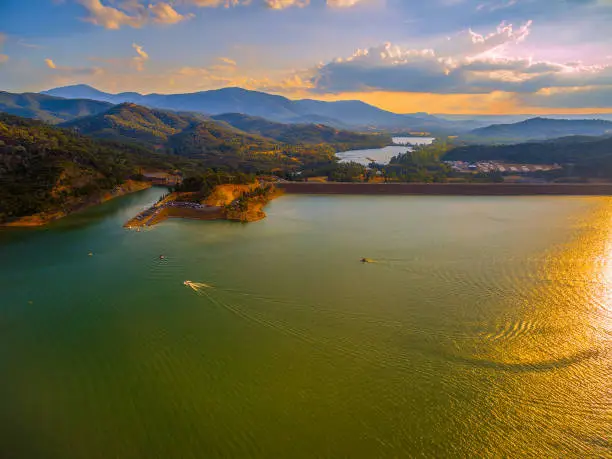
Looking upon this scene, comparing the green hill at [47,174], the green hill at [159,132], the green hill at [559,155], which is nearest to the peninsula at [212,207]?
the green hill at [47,174]

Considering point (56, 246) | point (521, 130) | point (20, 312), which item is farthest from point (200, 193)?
point (521, 130)

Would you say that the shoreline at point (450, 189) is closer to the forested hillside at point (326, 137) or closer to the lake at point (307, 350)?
the lake at point (307, 350)

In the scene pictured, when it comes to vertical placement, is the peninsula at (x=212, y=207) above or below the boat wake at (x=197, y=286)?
above

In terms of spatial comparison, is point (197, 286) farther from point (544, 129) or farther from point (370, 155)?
point (544, 129)

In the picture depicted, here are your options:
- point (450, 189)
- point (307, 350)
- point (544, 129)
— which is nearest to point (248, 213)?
point (307, 350)

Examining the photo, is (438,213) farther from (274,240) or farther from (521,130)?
(521,130)

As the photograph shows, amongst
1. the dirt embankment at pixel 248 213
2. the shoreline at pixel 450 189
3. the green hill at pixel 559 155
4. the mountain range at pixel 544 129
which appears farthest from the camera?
the mountain range at pixel 544 129
